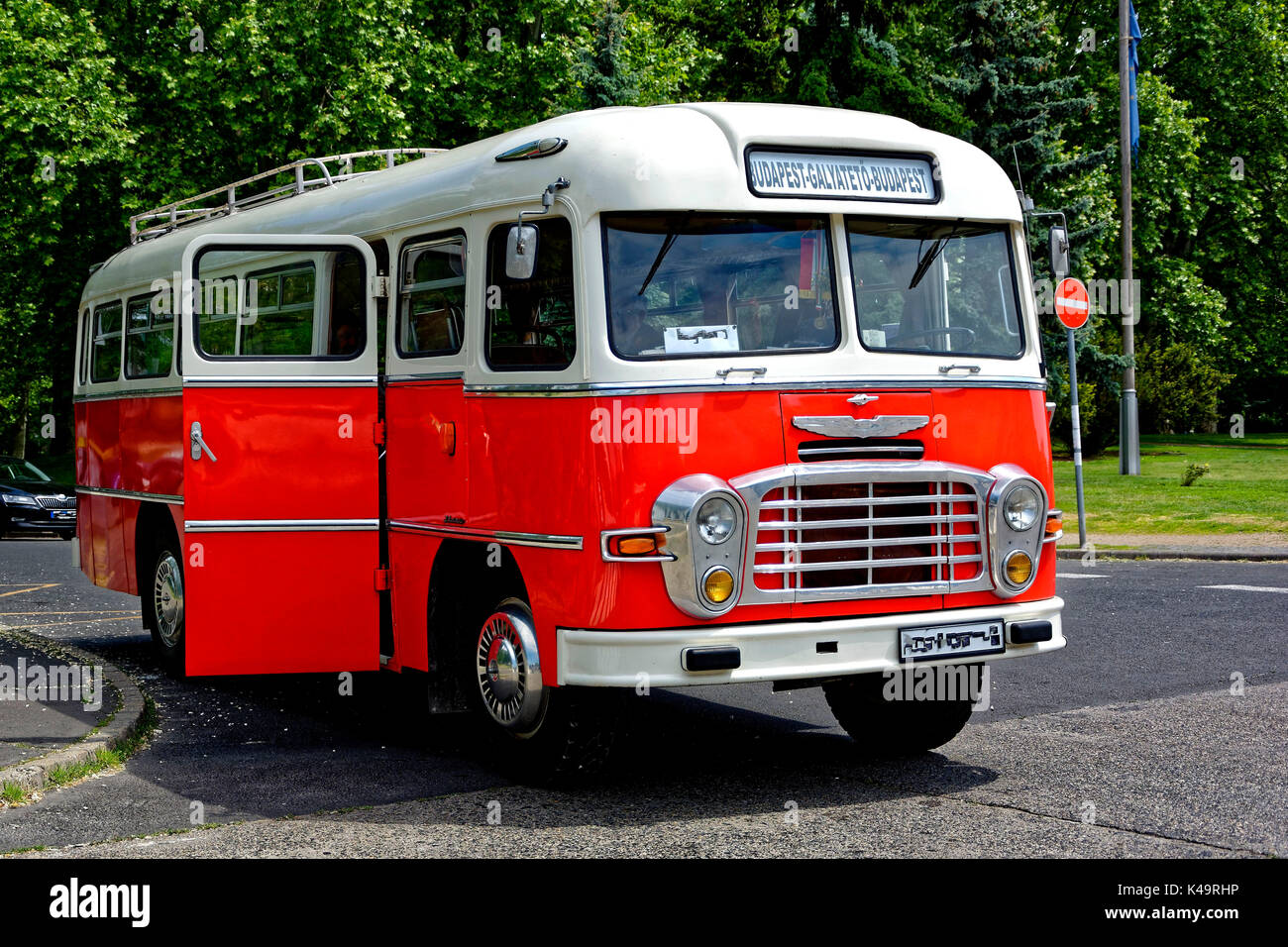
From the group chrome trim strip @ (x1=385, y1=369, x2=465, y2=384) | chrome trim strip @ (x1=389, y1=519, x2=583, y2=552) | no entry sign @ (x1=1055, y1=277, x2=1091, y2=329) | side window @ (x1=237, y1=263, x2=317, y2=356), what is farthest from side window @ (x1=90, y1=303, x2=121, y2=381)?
no entry sign @ (x1=1055, y1=277, x2=1091, y2=329)

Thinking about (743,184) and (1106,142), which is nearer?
(743,184)

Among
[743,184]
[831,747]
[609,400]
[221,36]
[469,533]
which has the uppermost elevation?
[221,36]

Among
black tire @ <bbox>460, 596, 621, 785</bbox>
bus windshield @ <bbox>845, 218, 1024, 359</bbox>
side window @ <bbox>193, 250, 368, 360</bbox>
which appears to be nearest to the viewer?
black tire @ <bbox>460, 596, 621, 785</bbox>

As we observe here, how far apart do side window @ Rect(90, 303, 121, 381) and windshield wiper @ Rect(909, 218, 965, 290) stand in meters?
6.85

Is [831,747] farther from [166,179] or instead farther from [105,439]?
[166,179]

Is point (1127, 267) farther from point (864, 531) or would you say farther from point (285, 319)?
point (864, 531)

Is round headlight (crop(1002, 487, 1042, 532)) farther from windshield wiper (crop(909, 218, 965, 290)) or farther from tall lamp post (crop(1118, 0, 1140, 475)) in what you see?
tall lamp post (crop(1118, 0, 1140, 475))

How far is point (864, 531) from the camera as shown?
7152mm

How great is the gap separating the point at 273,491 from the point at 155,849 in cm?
277

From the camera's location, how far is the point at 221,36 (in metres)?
31.6

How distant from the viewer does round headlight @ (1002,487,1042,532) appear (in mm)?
7422

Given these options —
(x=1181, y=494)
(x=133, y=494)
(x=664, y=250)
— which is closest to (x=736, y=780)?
(x=664, y=250)

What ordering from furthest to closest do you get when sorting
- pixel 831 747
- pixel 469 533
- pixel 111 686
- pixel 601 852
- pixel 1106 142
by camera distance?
pixel 1106 142 → pixel 111 686 → pixel 831 747 → pixel 469 533 → pixel 601 852
